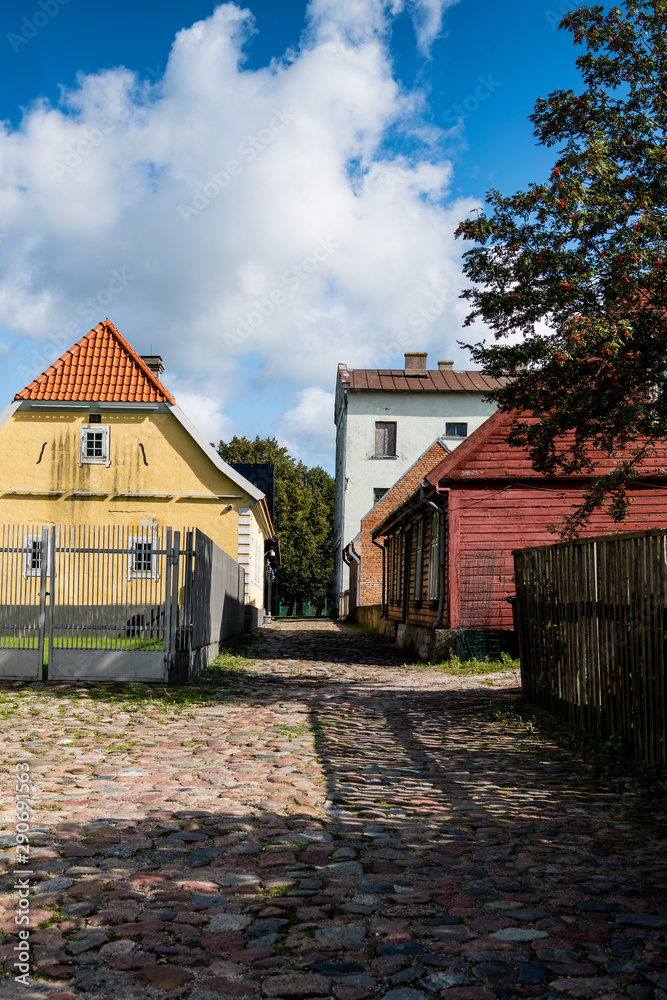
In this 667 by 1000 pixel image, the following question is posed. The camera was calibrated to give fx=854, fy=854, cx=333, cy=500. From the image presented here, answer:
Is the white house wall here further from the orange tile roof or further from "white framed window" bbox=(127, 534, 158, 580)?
"white framed window" bbox=(127, 534, 158, 580)

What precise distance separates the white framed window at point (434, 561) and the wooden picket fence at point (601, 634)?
309 inches

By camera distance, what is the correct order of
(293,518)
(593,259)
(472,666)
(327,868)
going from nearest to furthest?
(327,868), (593,259), (472,666), (293,518)

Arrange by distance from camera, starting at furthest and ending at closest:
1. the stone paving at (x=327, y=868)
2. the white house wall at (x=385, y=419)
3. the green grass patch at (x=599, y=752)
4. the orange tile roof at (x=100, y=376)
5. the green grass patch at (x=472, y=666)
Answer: the white house wall at (x=385, y=419) < the orange tile roof at (x=100, y=376) < the green grass patch at (x=472, y=666) < the green grass patch at (x=599, y=752) < the stone paving at (x=327, y=868)

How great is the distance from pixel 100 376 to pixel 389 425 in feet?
79.8

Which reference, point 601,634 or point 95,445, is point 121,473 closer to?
point 95,445

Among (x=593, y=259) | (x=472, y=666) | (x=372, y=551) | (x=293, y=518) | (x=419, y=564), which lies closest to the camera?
(x=593, y=259)

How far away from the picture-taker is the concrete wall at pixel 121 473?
22984 mm

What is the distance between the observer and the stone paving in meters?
3.03

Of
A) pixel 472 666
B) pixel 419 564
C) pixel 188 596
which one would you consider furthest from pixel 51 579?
pixel 419 564

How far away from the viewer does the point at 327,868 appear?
425cm

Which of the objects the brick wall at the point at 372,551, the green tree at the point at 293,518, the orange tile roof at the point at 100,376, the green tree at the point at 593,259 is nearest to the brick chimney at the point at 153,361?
the orange tile roof at the point at 100,376

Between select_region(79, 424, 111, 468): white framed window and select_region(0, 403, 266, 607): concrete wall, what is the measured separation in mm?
120

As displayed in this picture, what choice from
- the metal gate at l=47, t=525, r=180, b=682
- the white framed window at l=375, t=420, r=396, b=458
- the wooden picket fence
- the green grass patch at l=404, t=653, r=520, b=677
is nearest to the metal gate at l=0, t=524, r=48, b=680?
the metal gate at l=47, t=525, r=180, b=682

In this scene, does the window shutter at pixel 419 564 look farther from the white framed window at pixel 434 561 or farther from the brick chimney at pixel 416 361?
the brick chimney at pixel 416 361
